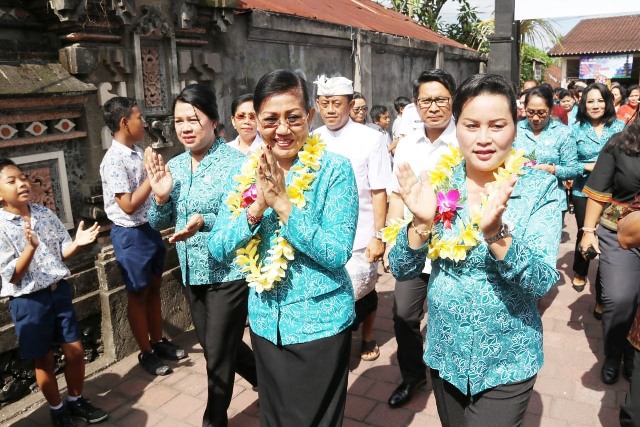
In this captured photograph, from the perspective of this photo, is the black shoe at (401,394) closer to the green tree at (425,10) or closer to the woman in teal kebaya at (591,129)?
the woman in teal kebaya at (591,129)

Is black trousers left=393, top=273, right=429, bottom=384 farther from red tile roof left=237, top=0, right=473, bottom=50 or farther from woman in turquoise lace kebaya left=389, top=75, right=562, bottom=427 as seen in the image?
red tile roof left=237, top=0, right=473, bottom=50

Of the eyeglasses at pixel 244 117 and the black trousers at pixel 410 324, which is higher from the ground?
the eyeglasses at pixel 244 117

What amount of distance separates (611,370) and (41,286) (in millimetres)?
3746

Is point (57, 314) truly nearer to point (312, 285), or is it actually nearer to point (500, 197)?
point (312, 285)

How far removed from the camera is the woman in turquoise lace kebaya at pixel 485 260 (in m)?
1.97

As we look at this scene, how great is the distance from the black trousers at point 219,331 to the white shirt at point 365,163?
3.36ft

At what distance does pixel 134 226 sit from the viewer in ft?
13.2

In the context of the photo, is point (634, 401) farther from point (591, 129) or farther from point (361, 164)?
point (591, 129)

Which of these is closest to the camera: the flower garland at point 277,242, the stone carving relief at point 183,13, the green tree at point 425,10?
the flower garland at point 277,242

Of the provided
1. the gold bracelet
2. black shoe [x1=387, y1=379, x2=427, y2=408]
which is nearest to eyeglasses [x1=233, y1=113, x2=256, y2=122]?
black shoe [x1=387, y1=379, x2=427, y2=408]

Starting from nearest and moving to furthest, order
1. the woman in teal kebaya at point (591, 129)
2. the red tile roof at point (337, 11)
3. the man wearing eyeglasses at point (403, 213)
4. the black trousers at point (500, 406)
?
the black trousers at point (500, 406)
the man wearing eyeglasses at point (403, 213)
the woman in teal kebaya at point (591, 129)
the red tile roof at point (337, 11)

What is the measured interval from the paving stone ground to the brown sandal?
47 millimetres

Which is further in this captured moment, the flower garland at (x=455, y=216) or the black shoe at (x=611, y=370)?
the black shoe at (x=611, y=370)

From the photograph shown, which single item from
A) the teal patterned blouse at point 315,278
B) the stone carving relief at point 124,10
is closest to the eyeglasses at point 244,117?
the stone carving relief at point 124,10
